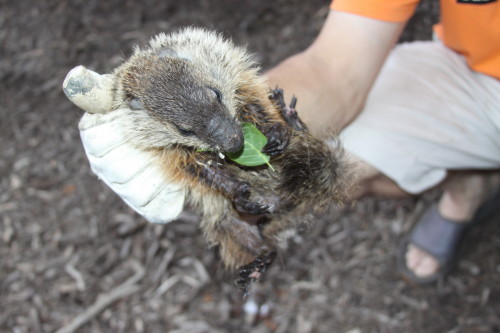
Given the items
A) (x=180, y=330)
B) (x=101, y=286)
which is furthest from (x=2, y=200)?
(x=180, y=330)

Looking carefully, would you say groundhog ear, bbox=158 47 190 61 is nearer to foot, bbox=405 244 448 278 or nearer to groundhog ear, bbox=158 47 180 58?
groundhog ear, bbox=158 47 180 58

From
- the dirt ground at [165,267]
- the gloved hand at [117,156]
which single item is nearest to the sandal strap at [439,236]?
the dirt ground at [165,267]

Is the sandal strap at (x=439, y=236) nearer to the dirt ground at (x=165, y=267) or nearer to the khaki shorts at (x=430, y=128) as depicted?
the dirt ground at (x=165, y=267)

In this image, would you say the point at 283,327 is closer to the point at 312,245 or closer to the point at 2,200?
the point at 312,245

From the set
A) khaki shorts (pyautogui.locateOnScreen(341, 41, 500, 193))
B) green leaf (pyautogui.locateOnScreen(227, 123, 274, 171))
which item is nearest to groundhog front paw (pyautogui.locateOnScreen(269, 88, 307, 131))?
green leaf (pyautogui.locateOnScreen(227, 123, 274, 171))

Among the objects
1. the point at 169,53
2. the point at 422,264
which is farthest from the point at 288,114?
the point at 422,264

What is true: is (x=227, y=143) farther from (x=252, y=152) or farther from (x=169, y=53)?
(x=169, y=53)

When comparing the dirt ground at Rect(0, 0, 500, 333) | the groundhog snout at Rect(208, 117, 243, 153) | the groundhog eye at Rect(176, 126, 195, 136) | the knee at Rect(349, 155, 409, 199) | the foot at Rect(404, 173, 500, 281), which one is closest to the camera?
the groundhog snout at Rect(208, 117, 243, 153)
